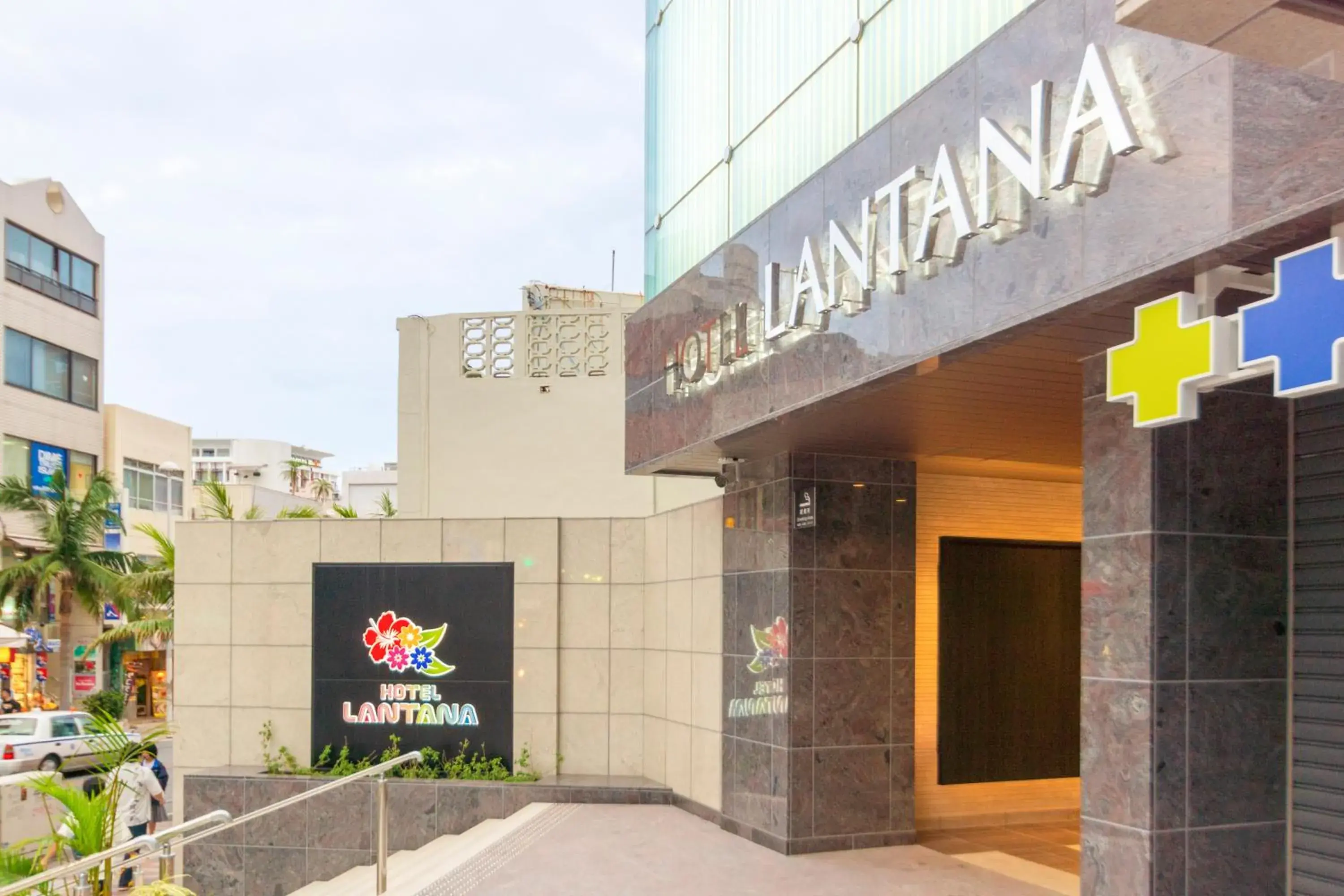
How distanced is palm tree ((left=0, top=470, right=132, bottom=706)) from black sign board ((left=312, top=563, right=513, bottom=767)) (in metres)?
23.3

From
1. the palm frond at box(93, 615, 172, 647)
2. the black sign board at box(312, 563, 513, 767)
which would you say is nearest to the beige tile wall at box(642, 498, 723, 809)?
the black sign board at box(312, 563, 513, 767)

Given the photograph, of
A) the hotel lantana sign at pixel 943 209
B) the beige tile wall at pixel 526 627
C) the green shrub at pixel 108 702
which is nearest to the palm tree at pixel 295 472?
the green shrub at pixel 108 702

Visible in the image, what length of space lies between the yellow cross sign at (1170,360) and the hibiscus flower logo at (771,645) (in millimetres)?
5737

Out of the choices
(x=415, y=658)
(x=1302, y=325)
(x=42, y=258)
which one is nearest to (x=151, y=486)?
(x=42, y=258)

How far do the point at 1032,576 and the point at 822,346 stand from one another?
581cm

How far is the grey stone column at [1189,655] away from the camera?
21.7ft

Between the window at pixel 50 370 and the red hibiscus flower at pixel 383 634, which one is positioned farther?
the window at pixel 50 370

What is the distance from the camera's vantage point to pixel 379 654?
51.0 ft

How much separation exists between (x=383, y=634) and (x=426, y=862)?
3.68m

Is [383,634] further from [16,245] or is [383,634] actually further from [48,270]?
[48,270]

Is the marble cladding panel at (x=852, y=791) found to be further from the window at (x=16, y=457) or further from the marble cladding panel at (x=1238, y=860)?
the window at (x=16, y=457)

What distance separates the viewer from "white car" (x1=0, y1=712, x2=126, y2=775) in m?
25.8

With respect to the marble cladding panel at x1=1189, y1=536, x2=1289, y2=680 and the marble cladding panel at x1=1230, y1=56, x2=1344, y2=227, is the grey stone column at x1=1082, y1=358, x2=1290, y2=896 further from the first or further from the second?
the marble cladding panel at x1=1230, y1=56, x2=1344, y2=227

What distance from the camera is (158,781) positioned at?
15.6 metres
